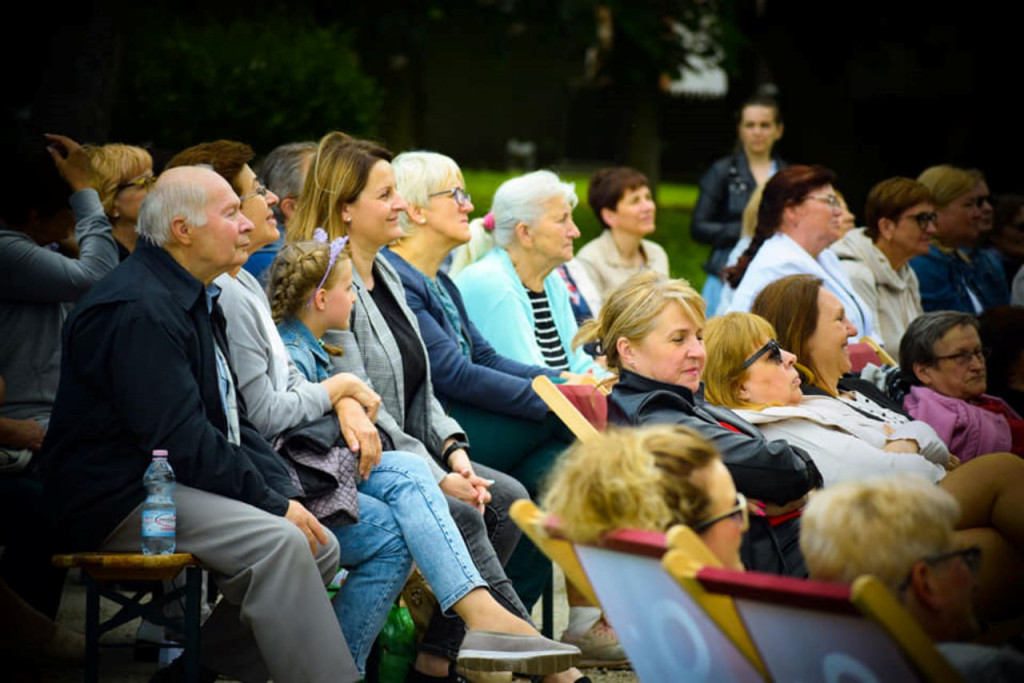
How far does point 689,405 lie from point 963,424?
1.99 meters

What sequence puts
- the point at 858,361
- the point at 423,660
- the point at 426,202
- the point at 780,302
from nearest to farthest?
the point at 423,660
the point at 780,302
the point at 426,202
the point at 858,361

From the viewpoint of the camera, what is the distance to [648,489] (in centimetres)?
316

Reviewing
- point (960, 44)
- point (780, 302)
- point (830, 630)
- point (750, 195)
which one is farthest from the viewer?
point (960, 44)

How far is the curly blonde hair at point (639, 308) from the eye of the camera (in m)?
5.01

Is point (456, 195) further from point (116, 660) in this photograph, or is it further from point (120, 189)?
point (116, 660)

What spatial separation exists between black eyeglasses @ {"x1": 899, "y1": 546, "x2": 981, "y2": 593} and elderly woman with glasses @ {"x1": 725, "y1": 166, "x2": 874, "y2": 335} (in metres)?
4.42

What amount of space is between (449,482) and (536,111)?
29.8 m

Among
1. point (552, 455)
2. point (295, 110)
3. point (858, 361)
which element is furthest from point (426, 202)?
point (295, 110)

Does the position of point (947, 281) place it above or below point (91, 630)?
above

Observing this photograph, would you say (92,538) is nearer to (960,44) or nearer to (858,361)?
(858,361)

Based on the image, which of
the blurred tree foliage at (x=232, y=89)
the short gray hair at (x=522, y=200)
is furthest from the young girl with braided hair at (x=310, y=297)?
the blurred tree foliage at (x=232, y=89)

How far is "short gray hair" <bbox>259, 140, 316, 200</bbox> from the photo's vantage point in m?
6.61

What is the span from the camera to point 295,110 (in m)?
12.4

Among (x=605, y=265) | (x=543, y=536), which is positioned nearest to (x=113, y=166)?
(x=543, y=536)
